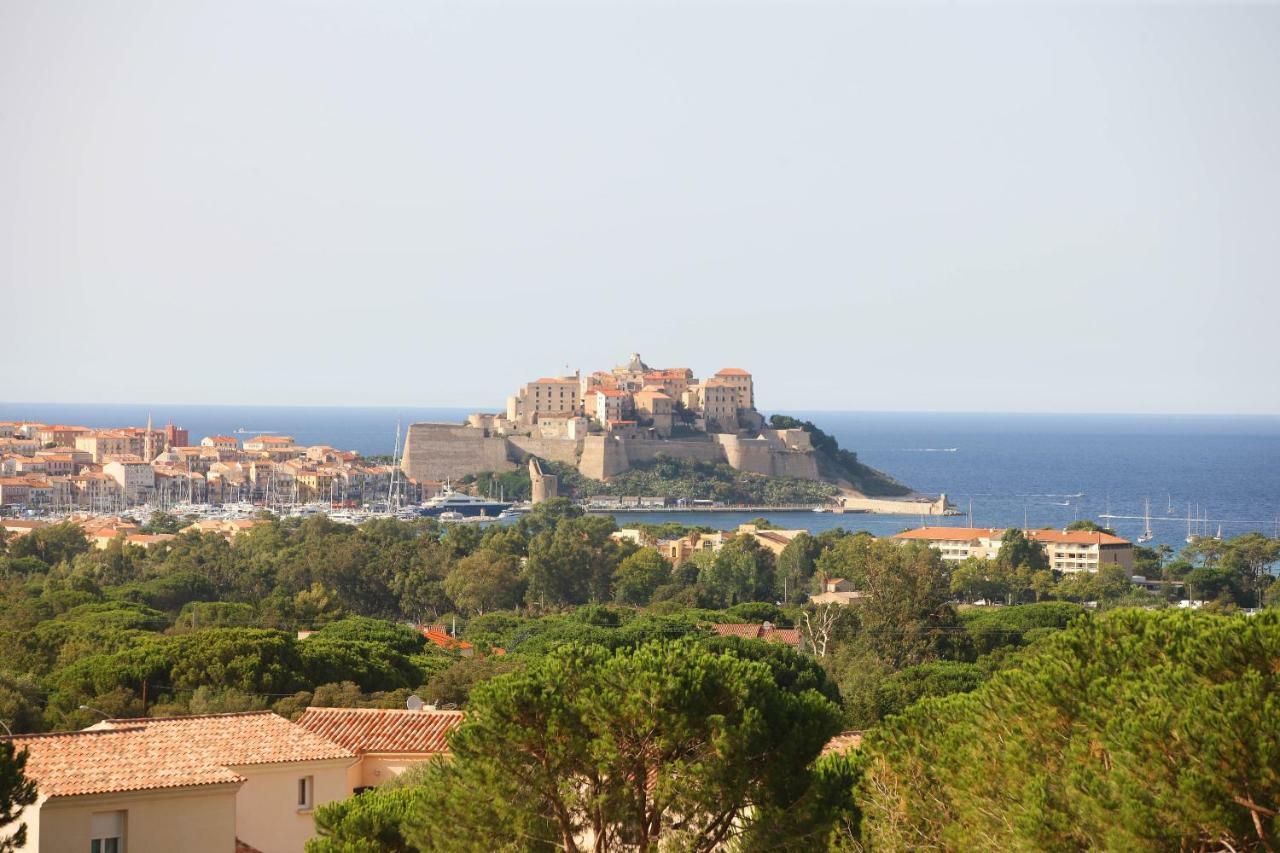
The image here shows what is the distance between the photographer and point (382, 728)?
10227 mm

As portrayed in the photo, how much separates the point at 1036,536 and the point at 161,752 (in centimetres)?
3893

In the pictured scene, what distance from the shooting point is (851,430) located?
173 meters

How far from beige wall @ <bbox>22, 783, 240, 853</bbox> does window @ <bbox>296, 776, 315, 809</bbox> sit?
109 cm

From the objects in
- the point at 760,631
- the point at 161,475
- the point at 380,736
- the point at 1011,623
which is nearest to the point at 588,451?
the point at 161,475

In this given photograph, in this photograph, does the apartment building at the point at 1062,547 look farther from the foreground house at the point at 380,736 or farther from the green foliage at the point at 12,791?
the green foliage at the point at 12,791

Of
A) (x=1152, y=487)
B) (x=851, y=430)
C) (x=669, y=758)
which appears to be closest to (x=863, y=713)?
(x=669, y=758)

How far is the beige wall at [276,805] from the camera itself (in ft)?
27.9

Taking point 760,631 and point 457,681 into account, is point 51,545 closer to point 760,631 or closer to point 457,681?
point 760,631

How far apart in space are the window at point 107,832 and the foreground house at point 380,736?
1.98m

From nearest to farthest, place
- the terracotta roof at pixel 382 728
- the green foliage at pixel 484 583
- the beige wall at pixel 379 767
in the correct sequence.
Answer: the beige wall at pixel 379 767 < the terracotta roof at pixel 382 728 < the green foliage at pixel 484 583

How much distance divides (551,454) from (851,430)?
334ft

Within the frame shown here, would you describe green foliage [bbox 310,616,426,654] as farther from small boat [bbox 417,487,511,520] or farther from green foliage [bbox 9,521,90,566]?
small boat [bbox 417,487,511,520]

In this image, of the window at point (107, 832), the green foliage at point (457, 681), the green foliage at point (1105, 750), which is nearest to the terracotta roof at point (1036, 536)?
the green foliage at point (457, 681)

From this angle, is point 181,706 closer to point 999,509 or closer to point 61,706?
point 61,706
